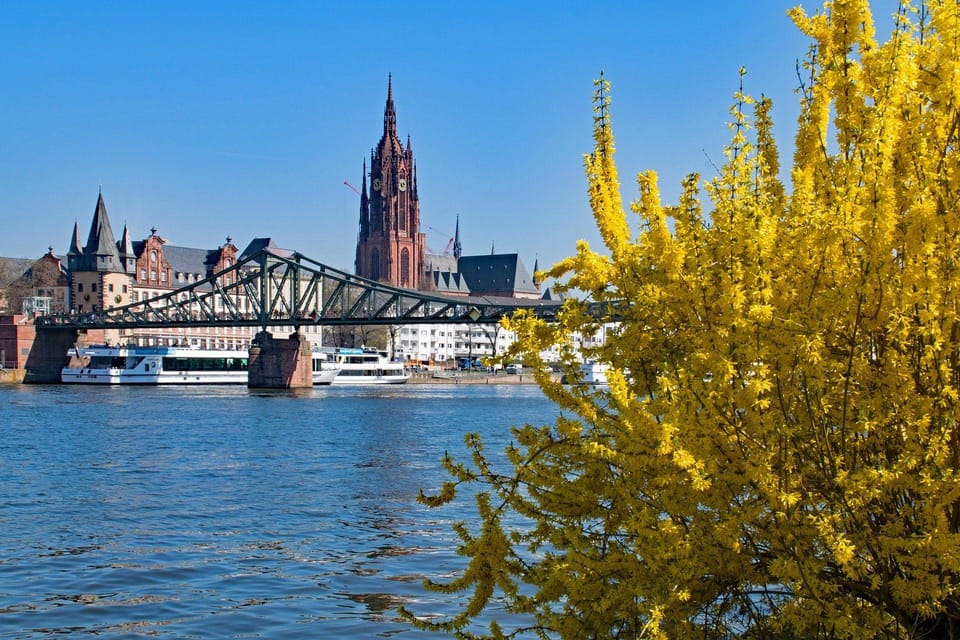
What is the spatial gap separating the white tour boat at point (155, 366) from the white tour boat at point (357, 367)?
10.7 feet

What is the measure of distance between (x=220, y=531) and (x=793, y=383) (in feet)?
48.8

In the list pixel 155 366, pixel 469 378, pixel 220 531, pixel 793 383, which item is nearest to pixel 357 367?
pixel 155 366

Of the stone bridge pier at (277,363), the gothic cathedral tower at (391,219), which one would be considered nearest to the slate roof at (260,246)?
the gothic cathedral tower at (391,219)

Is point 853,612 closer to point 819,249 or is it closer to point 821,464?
point 821,464

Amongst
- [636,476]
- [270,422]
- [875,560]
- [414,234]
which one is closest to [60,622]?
[636,476]

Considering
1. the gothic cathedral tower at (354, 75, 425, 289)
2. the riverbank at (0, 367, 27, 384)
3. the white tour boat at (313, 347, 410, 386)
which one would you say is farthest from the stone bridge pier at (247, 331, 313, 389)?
the gothic cathedral tower at (354, 75, 425, 289)

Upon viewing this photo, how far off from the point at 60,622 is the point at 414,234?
6838 inches

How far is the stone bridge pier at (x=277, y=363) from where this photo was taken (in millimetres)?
85625

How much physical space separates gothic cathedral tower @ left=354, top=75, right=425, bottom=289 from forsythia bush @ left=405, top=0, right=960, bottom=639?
17502 centimetres

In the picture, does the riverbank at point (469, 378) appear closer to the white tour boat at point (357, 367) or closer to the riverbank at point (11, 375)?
the white tour boat at point (357, 367)

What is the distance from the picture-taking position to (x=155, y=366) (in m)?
89.6

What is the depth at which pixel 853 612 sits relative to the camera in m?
6.24

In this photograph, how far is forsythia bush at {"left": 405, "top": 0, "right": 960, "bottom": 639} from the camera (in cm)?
579

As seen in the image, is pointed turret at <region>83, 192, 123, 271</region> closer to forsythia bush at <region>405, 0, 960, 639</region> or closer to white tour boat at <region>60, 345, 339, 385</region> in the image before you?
white tour boat at <region>60, 345, 339, 385</region>
